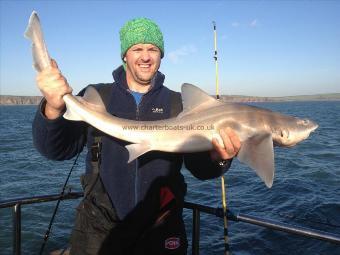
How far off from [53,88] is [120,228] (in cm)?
162

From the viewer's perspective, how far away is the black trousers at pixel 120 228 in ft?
12.4

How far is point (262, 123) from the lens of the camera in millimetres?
4395

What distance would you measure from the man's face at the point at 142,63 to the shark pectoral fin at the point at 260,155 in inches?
56.6

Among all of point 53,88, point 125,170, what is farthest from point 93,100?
point 125,170

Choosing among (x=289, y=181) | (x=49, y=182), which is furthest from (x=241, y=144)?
(x=49, y=182)

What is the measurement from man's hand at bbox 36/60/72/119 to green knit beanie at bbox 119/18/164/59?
1.26 m

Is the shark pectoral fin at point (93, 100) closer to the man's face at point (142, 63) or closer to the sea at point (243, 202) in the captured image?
the man's face at point (142, 63)

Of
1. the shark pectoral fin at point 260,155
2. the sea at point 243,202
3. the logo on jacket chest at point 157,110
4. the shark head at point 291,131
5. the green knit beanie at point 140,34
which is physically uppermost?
the green knit beanie at point 140,34

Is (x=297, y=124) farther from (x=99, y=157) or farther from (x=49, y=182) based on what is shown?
(x=49, y=182)

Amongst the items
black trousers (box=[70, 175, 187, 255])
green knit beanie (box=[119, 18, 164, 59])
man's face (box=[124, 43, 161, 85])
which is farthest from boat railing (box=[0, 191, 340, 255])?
green knit beanie (box=[119, 18, 164, 59])

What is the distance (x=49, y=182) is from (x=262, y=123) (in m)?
14.5

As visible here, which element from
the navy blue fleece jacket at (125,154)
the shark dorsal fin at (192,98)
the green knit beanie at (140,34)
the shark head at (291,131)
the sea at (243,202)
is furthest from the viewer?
the sea at (243,202)

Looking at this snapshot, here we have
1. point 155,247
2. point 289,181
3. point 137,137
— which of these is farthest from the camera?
point 289,181

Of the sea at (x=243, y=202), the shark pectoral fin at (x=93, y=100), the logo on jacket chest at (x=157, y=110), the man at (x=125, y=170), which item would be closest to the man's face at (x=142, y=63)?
the man at (x=125, y=170)
